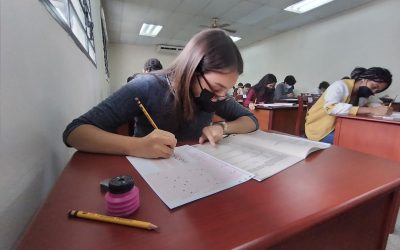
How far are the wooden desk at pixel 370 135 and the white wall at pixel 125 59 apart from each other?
726 centimetres

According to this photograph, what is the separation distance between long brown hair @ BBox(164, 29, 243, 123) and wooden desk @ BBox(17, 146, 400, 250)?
34cm

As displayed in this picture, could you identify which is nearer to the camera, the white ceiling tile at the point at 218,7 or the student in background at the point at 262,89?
the student in background at the point at 262,89

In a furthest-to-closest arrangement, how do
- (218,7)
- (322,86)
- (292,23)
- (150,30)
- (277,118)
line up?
(150,30) < (292,23) < (322,86) < (218,7) < (277,118)

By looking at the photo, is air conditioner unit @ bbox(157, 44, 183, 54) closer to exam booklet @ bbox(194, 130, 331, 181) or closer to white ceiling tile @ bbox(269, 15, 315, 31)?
white ceiling tile @ bbox(269, 15, 315, 31)

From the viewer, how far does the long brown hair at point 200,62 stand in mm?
768

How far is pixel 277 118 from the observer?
290 cm

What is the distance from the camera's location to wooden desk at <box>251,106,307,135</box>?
283 centimetres

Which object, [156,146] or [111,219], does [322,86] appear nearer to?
[156,146]

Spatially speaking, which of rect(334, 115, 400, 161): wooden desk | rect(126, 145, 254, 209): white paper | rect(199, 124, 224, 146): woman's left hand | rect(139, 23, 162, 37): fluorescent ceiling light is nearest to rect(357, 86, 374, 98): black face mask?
rect(334, 115, 400, 161): wooden desk

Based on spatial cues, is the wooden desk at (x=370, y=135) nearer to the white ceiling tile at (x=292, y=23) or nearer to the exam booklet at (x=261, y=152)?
the exam booklet at (x=261, y=152)

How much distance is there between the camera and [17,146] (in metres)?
0.43

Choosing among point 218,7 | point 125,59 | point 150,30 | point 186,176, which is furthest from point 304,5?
point 125,59

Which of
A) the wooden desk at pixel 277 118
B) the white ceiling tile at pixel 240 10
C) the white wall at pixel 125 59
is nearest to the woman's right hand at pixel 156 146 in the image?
the wooden desk at pixel 277 118

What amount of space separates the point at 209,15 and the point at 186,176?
523 cm
